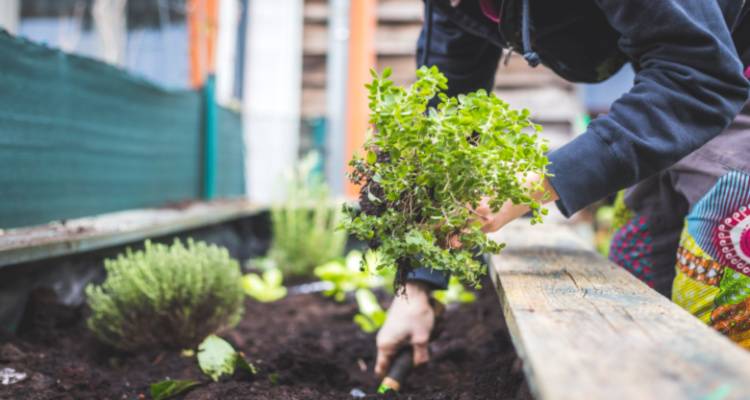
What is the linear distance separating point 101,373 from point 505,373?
3.82ft

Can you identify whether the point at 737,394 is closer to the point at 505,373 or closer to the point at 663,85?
the point at 663,85

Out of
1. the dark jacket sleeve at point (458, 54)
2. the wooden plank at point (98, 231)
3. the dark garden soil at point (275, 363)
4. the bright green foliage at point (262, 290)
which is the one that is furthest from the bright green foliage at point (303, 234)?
the dark jacket sleeve at point (458, 54)

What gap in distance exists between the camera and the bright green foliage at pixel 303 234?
3.98m

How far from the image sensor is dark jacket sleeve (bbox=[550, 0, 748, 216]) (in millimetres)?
1308

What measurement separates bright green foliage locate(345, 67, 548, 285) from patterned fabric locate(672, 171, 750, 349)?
1.73 ft

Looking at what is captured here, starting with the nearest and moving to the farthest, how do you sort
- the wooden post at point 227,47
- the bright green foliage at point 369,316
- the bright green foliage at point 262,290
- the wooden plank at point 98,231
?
the wooden plank at point 98,231
the bright green foliage at point 369,316
the bright green foliage at point 262,290
the wooden post at point 227,47

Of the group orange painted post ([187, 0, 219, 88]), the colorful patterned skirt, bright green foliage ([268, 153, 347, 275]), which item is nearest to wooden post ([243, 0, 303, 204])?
orange painted post ([187, 0, 219, 88])

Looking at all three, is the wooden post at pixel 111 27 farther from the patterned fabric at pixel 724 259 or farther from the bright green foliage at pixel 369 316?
the patterned fabric at pixel 724 259

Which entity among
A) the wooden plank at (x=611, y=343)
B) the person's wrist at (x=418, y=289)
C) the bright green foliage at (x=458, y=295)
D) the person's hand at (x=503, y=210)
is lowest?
the bright green foliage at (x=458, y=295)

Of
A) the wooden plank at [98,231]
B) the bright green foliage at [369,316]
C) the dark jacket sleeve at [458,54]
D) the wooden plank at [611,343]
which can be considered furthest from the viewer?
the bright green foliage at [369,316]

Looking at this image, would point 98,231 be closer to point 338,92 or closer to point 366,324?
point 366,324

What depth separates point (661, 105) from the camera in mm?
1324

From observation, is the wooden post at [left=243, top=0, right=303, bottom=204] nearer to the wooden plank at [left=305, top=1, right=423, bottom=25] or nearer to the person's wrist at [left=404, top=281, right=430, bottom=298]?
the wooden plank at [left=305, top=1, right=423, bottom=25]

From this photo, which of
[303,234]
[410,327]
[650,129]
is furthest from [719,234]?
[303,234]
